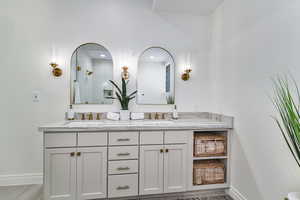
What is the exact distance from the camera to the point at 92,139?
169 centimetres

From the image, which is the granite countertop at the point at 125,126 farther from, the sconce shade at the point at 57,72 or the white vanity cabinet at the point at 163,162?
the sconce shade at the point at 57,72

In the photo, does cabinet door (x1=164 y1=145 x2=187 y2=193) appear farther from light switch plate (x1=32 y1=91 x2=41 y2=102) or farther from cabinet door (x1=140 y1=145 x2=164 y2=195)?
light switch plate (x1=32 y1=91 x2=41 y2=102)

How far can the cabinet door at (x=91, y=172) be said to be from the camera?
166 centimetres

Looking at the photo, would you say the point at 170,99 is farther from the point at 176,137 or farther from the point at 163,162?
the point at 163,162

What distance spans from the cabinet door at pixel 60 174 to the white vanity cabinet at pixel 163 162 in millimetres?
738

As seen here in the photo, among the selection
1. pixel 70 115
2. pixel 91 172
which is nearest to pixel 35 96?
pixel 70 115

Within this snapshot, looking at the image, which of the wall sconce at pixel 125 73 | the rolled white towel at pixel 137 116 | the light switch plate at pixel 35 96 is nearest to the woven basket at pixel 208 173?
the rolled white towel at pixel 137 116

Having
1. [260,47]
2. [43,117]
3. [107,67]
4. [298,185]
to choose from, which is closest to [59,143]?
[43,117]

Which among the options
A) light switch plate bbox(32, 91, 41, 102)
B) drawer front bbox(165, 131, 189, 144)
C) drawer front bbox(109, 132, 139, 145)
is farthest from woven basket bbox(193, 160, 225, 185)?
light switch plate bbox(32, 91, 41, 102)

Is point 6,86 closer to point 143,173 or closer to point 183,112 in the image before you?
point 143,173

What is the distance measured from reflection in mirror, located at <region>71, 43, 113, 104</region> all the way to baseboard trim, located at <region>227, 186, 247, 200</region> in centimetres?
193

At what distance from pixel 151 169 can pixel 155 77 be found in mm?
1277

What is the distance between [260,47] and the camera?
5.01ft

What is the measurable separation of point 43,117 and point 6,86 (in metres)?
0.61
